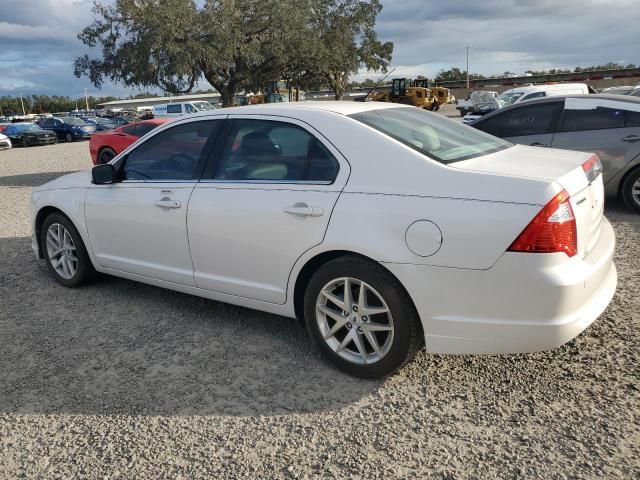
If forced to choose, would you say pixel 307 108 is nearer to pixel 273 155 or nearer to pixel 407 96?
pixel 273 155

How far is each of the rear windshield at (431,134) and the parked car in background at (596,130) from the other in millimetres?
3980

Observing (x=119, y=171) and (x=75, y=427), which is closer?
(x=75, y=427)

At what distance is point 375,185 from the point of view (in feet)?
9.85

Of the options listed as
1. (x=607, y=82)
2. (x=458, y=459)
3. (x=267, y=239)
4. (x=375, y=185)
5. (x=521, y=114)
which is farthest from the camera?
(x=607, y=82)

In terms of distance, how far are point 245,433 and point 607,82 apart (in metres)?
64.3

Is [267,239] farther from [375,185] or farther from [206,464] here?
[206,464]

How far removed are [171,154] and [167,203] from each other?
1.57ft

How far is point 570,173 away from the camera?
2842 millimetres

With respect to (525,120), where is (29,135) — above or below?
below

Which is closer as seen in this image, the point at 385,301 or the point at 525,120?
the point at 385,301

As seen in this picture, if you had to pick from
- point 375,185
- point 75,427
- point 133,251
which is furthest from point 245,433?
point 133,251

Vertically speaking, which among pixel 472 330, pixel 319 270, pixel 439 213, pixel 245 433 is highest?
pixel 439 213

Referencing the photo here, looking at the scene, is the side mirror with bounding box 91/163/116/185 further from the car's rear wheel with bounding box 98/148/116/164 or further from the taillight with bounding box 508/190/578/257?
the car's rear wheel with bounding box 98/148/116/164

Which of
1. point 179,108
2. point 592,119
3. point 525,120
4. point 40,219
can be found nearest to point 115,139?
point 40,219
